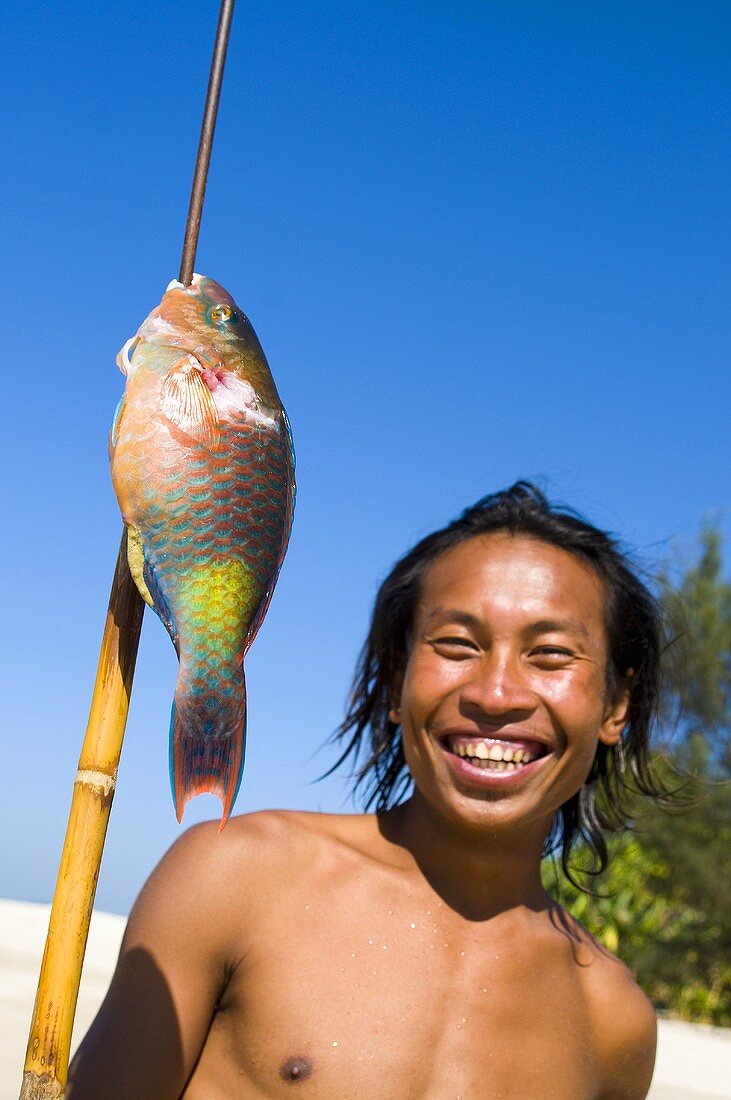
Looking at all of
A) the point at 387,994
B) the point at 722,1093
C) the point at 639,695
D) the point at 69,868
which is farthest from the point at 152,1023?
the point at 722,1093

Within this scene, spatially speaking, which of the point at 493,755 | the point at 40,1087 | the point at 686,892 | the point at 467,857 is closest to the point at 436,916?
the point at 467,857

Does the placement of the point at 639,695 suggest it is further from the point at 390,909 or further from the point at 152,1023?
the point at 152,1023

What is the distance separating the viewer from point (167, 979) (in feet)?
7.29

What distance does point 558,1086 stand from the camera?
2562 millimetres

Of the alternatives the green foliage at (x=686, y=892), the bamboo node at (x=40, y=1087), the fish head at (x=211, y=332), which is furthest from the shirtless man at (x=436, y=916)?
the green foliage at (x=686, y=892)

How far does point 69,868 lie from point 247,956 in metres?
1.14

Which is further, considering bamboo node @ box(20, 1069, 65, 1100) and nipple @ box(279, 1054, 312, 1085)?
nipple @ box(279, 1054, 312, 1085)

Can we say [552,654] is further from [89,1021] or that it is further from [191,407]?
[89,1021]

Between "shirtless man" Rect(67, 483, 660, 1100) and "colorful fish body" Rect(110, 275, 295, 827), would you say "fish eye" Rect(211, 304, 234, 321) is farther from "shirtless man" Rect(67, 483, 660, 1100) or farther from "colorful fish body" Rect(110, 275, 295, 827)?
"shirtless man" Rect(67, 483, 660, 1100)

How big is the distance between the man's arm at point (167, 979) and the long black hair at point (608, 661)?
0.62 m

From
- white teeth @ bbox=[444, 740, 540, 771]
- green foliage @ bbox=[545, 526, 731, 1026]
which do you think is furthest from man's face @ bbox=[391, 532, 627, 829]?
green foliage @ bbox=[545, 526, 731, 1026]

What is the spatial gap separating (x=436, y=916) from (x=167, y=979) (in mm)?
691

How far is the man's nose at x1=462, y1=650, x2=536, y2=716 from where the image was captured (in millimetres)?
2463

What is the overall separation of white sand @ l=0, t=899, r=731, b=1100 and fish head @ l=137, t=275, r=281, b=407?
5.39 m
